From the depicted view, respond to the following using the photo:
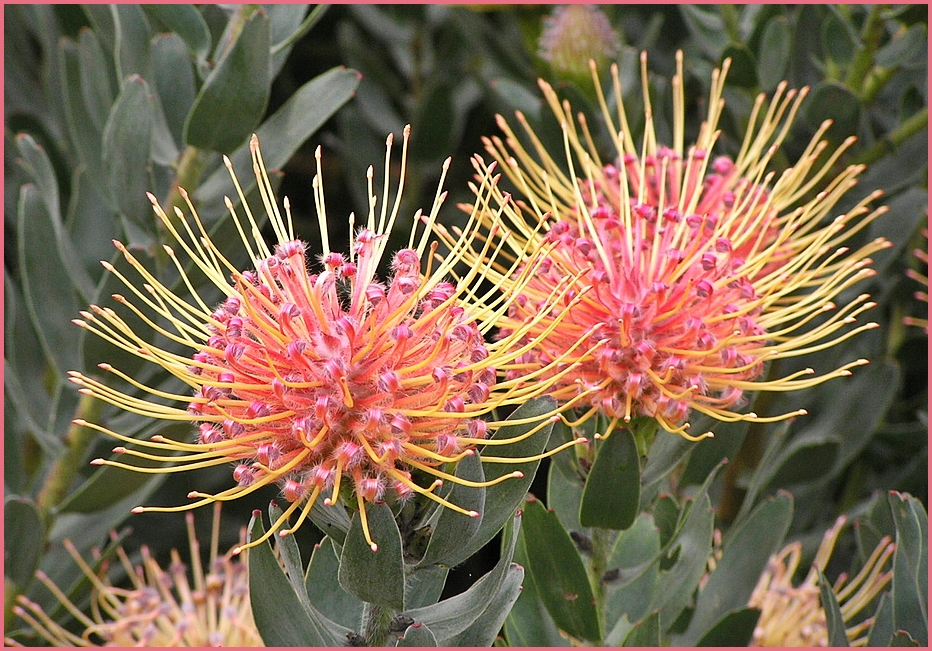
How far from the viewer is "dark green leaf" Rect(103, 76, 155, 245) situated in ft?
3.32

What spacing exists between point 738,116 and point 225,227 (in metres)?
0.67

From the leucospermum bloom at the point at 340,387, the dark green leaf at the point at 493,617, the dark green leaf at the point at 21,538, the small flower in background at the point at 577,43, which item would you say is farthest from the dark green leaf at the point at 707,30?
the dark green leaf at the point at 21,538

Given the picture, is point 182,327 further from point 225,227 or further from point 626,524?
point 626,524

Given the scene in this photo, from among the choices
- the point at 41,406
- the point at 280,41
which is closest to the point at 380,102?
the point at 280,41

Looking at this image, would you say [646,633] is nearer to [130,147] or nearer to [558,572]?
[558,572]

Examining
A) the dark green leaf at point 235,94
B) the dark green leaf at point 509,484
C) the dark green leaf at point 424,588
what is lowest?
the dark green leaf at point 424,588

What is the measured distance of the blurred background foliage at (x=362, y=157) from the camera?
1.01 m

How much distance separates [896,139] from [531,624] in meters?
0.80

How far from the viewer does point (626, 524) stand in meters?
0.79

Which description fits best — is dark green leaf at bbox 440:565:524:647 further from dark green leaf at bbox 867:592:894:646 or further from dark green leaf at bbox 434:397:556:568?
dark green leaf at bbox 867:592:894:646

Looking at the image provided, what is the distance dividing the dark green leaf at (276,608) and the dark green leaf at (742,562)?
38cm

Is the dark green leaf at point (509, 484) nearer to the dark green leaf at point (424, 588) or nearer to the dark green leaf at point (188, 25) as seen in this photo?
the dark green leaf at point (424, 588)

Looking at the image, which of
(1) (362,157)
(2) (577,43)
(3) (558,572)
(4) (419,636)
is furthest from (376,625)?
(1) (362,157)

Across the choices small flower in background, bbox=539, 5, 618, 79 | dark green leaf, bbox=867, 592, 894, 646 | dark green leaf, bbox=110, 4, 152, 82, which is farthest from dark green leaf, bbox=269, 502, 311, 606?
small flower in background, bbox=539, 5, 618, 79
